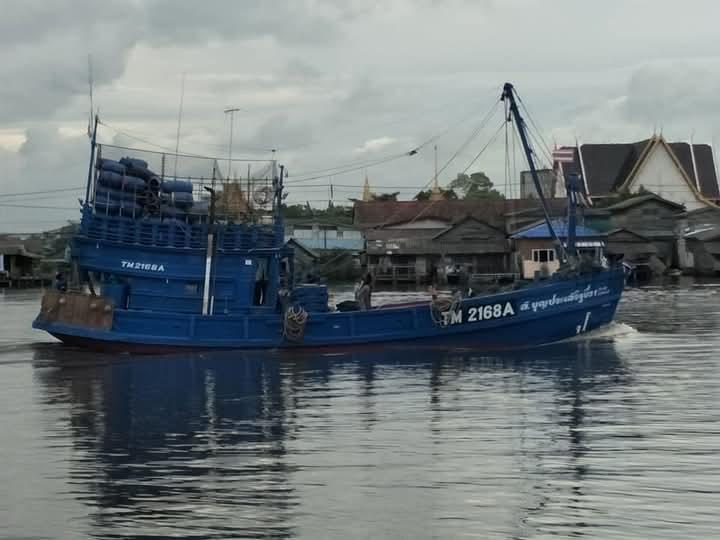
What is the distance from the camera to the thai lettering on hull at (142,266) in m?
26.4

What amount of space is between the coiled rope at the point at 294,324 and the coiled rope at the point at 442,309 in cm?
304

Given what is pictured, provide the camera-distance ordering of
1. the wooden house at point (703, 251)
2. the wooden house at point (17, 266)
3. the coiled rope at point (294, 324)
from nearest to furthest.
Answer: the coiled rope at point (294, 324) → the wooden house at point (703, 251) → the wooden house at point (17, 266)

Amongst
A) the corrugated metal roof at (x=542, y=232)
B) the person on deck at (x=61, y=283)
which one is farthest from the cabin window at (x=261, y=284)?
the corrugated metal roof at (x=542, y=232)

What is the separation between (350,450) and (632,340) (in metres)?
16.0

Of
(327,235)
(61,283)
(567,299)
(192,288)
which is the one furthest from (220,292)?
(327,235)

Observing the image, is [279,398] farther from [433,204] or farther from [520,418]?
[433,204]

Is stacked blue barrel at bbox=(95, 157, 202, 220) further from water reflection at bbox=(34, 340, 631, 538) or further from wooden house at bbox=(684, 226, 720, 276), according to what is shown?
wooden house at bbox=(684, 226, 720, 276)

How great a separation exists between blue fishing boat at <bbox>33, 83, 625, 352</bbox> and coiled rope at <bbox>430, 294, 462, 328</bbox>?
0.09 feet

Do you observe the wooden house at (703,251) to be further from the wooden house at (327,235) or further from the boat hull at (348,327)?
the boat hull at (348,327)

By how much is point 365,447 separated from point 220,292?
1285 cm

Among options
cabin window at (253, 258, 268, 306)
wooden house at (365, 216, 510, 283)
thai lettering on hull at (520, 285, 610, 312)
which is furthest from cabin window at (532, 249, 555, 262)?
cabin window at (253, 258, 268, 306)

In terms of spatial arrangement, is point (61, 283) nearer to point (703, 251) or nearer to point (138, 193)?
point (138, 193)

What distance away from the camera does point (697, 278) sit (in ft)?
230

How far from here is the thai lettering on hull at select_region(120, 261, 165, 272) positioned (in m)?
26.4
